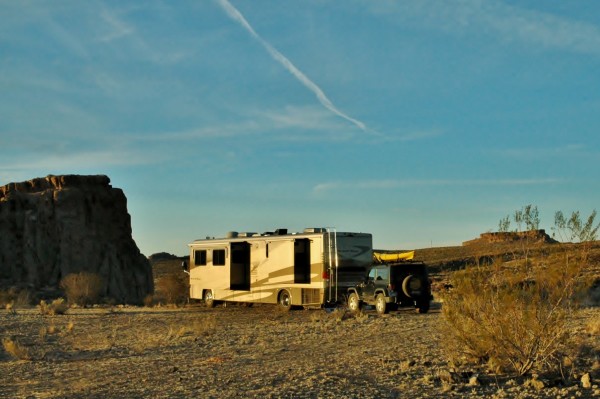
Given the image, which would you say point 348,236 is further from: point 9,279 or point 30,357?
point 9,279

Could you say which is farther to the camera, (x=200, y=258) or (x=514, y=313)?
(x=200, y=258)

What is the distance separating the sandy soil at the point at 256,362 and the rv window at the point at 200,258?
761 cm

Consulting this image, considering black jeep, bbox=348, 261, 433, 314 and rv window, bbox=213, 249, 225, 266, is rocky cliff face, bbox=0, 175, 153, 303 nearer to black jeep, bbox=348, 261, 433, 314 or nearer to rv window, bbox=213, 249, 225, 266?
rv window, bbox=213, 249, 225, 266

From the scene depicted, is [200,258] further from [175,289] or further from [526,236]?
[526,236]

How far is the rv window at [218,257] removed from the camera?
93.8 feet

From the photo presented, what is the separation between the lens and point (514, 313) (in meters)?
11.2

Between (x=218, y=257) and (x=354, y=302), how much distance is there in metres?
7.20

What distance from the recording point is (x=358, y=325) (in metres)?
19.5

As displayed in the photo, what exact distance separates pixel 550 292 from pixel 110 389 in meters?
6.76

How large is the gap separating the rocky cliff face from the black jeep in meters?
30.4

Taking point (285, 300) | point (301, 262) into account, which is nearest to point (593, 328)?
point (301, 262)

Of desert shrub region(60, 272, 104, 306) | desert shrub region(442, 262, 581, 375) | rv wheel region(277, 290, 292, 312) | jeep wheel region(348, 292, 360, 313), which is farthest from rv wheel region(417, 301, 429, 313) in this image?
desert shrub region(60, 272, 104, 306)

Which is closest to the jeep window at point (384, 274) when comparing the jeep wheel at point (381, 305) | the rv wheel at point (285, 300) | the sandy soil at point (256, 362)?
the jeep wheel at point (381, 305)

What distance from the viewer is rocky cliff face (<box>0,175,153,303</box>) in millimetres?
52406
